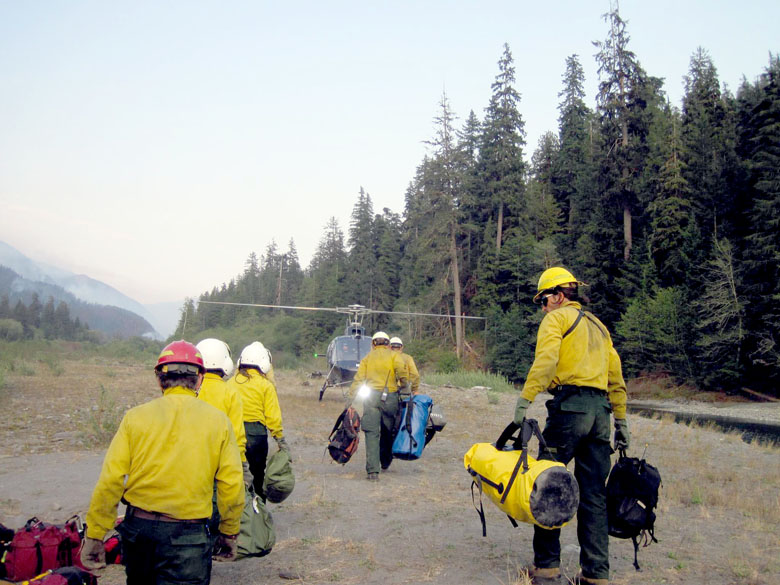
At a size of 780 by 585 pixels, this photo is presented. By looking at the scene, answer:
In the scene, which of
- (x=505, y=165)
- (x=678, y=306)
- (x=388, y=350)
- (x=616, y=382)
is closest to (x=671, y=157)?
(x=678, y=306)

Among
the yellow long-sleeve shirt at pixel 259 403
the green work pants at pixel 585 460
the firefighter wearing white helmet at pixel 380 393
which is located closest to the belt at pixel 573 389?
the green work pants at pixel 585 460

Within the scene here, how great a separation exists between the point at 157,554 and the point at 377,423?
630 centimetres

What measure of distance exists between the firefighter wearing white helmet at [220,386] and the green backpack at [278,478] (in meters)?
0.40

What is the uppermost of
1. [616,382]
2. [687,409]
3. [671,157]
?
[671,157]

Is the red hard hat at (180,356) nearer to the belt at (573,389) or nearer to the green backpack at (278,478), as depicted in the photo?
the green backpack at (278,478)

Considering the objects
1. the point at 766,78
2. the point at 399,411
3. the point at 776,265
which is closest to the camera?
the point at 399,411

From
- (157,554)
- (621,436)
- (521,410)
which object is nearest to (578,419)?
(521,410)

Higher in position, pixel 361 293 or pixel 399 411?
pixel 361 293

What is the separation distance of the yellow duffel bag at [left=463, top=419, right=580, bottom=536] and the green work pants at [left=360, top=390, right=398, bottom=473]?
4696 millimetres

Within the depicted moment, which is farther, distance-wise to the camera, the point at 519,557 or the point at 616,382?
the point at 519,557

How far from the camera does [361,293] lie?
7138 cm

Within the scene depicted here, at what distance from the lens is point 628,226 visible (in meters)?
42.1

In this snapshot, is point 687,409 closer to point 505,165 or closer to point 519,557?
point 505,165

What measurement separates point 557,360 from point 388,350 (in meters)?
5.16
